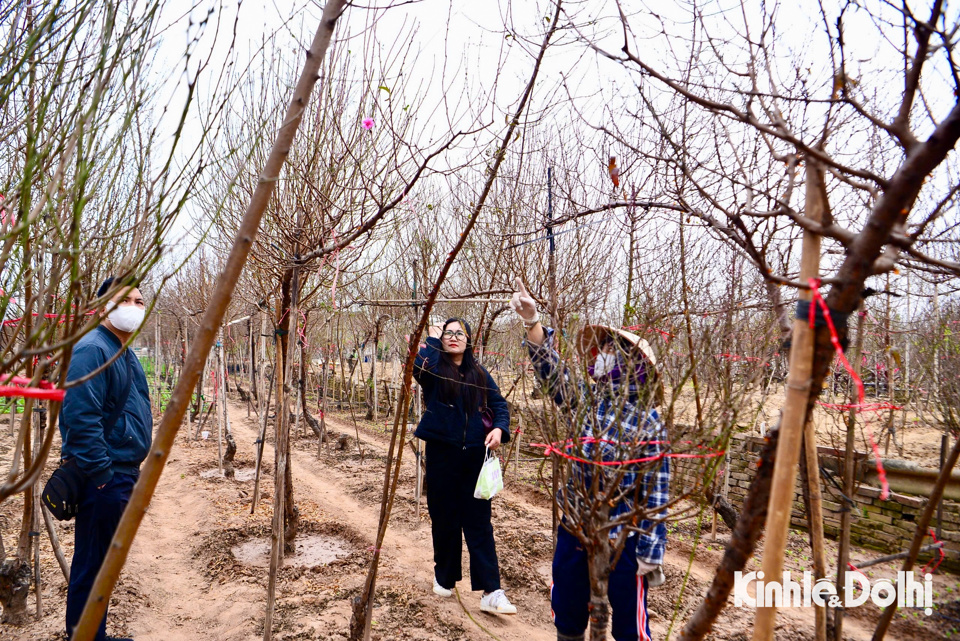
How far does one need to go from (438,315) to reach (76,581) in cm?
850

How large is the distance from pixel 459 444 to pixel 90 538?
76.5 inches

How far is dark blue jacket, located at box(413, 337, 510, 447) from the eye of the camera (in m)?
3.61

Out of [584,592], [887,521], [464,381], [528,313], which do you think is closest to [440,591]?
[464,381]

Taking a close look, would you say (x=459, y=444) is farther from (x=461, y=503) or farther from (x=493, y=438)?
(x=461, y=503)

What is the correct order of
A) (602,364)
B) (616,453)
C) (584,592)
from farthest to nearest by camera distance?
(584,592) < (602,364) < (616,453)

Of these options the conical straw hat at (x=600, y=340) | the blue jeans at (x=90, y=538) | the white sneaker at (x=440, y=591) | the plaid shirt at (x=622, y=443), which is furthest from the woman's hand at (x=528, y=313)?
the white sneaker at (x=440, y=591)

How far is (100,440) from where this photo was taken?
2.64 m

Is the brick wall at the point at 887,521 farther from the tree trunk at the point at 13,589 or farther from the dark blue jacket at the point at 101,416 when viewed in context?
the tree trunk at the point at 13,589

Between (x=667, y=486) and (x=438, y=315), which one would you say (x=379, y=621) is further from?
(x=438, y=315)

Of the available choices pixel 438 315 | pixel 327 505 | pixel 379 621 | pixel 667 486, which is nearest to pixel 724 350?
pixel 667 486

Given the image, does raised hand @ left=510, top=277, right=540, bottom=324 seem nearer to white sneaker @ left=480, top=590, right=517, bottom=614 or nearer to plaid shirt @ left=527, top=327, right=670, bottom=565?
plaid shirt @ left=527, top=327, right=670, bottom=565

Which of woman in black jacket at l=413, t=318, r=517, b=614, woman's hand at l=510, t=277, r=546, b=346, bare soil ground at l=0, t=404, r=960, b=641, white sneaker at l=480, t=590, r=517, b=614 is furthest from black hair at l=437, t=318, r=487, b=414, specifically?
bare soil ground at l=0, t=404, r=960, b=641

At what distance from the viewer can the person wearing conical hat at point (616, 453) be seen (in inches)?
81.5

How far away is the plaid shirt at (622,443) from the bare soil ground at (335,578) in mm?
234
